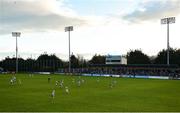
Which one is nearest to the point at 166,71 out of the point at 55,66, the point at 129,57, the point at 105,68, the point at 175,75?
the point at 175,75

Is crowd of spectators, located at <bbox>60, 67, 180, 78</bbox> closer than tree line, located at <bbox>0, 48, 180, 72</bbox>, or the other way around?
crowd of spectators, located at <bbox>60, 67, 180, 78</bbox>

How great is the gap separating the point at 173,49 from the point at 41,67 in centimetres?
6225

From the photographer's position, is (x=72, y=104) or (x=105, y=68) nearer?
(x=72, y=104)

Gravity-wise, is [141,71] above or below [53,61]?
below

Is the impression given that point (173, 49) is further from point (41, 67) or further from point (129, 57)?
point (41, 67)

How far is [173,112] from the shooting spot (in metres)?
26.9

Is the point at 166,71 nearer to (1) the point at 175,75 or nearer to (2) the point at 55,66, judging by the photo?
(1) the point at 175,75

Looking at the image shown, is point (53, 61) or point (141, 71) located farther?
point (53, 61)

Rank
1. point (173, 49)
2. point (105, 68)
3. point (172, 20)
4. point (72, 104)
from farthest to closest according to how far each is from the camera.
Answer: point (173, 49) → point (105, 68) → point (172, 20) → point (72, 104)

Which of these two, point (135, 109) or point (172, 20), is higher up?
point (172, 20)

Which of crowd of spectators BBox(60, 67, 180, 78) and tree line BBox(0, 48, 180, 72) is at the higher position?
tree line BBox(0, 48, 180, 72)

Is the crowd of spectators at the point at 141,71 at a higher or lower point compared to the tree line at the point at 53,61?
lower

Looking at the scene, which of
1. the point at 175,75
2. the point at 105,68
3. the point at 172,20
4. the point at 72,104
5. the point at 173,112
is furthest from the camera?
the point at 105,68

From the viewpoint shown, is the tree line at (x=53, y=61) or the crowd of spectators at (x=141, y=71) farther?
the tree line at (x=53, y=61)
